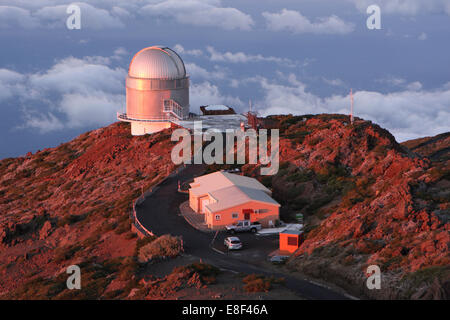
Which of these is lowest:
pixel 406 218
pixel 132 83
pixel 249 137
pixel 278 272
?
pixel 278 272

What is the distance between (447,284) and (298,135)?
2579 centimetres

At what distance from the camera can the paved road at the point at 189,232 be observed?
2141 centimetres

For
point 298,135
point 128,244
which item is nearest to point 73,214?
point 128,244

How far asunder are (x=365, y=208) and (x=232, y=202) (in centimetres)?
638

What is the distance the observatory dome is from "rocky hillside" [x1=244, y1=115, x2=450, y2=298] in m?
13.4

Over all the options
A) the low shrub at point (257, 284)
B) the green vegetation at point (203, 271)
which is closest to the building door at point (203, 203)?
the green vegetation at point (203, 271)

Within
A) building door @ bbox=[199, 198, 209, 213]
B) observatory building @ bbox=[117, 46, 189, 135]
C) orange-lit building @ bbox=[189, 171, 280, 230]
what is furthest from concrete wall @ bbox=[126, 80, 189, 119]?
building door @ bbox=[199, 198, 209, 213]

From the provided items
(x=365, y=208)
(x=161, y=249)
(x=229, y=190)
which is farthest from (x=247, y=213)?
(x=161, y=249)

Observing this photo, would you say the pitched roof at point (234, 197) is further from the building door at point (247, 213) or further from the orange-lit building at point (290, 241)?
the orange-lit building at point (290, 241)

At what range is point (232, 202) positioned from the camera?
30.5 meters

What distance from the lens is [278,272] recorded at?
23734mm

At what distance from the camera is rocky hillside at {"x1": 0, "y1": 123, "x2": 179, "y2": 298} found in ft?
92.1

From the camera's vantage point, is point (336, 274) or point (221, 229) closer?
point (336, 274)

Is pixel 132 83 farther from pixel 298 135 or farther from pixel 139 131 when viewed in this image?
pixel 298 135
